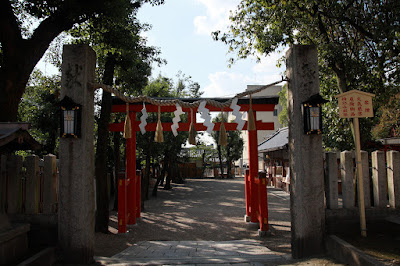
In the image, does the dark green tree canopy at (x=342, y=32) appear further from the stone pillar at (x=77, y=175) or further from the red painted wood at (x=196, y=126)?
the stone pillar at (x=77, y=175)

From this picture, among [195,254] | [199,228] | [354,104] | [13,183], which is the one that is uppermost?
[354,104]

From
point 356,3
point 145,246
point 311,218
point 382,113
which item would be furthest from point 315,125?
point 382,113

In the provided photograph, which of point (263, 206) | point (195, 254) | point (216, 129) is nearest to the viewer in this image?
point (195, 254)

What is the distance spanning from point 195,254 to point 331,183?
312 cm

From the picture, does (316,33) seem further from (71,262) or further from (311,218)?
(71,262)

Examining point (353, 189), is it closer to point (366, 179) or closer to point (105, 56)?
point (366, 179)

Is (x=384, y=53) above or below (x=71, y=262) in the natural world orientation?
above

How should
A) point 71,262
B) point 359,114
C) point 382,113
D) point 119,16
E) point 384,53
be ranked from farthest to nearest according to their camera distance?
point 382,113 → point 384,53 → point 119,16 → point 359,114 → point 71,262

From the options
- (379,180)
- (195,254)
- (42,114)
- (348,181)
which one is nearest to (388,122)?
(379,180)

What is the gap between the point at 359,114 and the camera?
564cm

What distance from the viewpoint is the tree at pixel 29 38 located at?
281 inches

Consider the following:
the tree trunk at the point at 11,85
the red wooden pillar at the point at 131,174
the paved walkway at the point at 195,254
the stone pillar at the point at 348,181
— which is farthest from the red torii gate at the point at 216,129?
the stone pillar at the point at 348,181

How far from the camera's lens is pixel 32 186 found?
5633 millimetres

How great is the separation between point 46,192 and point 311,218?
504 cm
